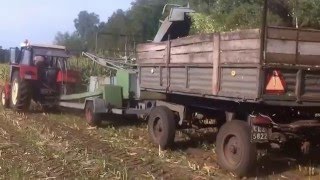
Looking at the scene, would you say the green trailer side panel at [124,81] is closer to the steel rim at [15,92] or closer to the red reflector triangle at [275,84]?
the steel rim at [15,92]

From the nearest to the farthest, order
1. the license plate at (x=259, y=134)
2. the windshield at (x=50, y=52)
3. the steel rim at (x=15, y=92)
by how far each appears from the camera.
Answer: the license plate at (x=259, y=134) < the steel rim at (x=15, y=92) < the windshield at (x=50, y=52)

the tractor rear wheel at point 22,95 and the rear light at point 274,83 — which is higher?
the rear light at point 274,83

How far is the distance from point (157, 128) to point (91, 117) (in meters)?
2.78

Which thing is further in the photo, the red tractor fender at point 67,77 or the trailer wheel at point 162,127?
the red tractor fender at point 67,77

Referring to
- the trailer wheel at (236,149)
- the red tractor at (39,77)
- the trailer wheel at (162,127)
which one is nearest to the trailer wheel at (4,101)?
the red tractor at (39,77)

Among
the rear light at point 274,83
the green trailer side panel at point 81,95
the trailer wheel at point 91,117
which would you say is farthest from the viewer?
the green trailer side panel at point 81,95

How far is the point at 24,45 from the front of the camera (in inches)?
563

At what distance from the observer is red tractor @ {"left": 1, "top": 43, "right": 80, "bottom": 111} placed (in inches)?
534

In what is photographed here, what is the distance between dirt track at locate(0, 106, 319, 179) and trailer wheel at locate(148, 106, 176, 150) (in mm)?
182

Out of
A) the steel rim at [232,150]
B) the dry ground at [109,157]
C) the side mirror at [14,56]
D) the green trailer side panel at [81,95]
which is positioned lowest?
the dry ground at [109,157]

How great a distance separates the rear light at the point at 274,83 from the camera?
6125 mm

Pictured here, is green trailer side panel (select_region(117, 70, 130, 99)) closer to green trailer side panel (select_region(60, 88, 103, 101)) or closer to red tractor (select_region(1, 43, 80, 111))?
green trailer side panel (select_region(60, 88, 103, 101))

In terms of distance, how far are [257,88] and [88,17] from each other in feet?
315

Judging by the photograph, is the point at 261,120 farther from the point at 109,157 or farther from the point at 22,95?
the point at 22,95
